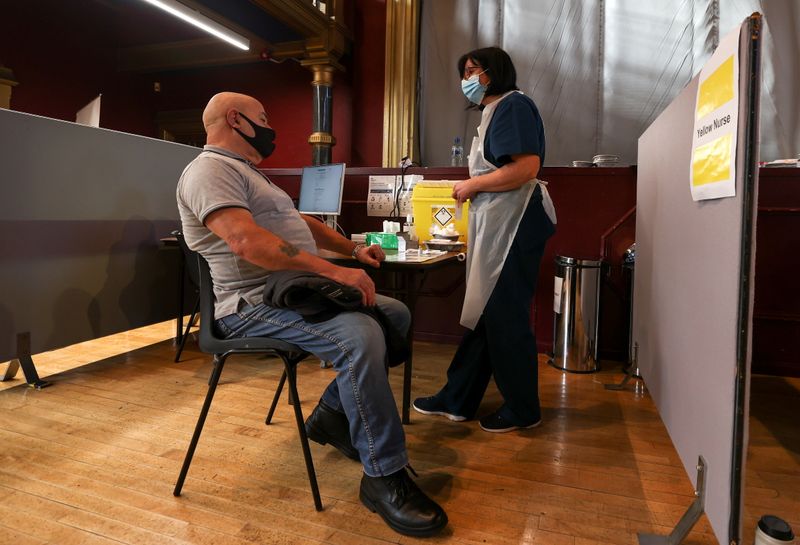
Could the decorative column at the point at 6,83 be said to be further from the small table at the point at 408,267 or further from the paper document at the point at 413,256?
the paper document at the point at 413,256

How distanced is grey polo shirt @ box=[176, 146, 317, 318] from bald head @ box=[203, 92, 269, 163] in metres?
0.05

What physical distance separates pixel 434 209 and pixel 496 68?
0.97 m

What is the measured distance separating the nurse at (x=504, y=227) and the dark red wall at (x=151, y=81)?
11.6 ft

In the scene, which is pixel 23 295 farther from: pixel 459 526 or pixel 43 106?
pixel 43 106

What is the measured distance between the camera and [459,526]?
4.41 ft

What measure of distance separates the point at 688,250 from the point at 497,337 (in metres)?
0.76

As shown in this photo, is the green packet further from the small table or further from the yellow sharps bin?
the yellow sharps bin

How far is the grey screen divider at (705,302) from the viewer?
949 millimetres

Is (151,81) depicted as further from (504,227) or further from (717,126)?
(717,126)

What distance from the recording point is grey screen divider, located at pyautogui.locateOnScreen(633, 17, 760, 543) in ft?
3.11

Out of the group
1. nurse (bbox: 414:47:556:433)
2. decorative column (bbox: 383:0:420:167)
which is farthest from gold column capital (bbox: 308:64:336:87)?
nurse (bbox: 414:47:556:433)

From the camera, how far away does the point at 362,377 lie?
1.29m

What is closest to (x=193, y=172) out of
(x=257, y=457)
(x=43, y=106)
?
(x=257, y=457)

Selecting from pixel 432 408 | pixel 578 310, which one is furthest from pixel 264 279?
pixel 578 310
